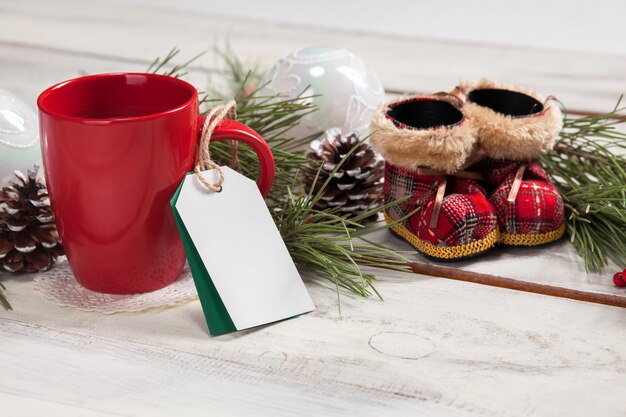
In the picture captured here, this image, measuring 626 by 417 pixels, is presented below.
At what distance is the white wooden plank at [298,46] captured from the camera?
1145mm

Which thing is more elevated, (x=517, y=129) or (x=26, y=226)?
(x=517, y=129)

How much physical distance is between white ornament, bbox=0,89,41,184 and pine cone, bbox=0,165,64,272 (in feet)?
0.15

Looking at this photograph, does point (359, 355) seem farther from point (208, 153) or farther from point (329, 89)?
point (329, 89)

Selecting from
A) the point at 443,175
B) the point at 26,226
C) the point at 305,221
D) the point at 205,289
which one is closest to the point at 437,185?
the point at 443,175

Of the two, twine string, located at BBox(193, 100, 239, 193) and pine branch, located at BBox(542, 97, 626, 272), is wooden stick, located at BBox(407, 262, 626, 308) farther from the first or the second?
twine string, located at BBox(193, 100, 239, 193)

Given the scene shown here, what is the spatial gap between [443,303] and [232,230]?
0.56ft

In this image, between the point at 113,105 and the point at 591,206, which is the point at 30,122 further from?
the point at 591,206

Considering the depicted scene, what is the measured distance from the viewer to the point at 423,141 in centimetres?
66

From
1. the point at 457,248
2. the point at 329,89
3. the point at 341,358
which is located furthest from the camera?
the point at 329,89

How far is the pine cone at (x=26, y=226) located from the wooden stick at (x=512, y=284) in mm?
292

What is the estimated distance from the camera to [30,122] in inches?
28.4

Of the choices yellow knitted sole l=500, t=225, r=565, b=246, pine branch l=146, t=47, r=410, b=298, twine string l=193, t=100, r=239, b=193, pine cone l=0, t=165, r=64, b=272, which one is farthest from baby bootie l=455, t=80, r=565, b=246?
pine cone l=0, t=165, r=64, b=272

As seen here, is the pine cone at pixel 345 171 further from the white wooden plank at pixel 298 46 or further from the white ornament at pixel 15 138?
the white wooden plank at pixel 298 46

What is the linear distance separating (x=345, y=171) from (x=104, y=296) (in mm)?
233
